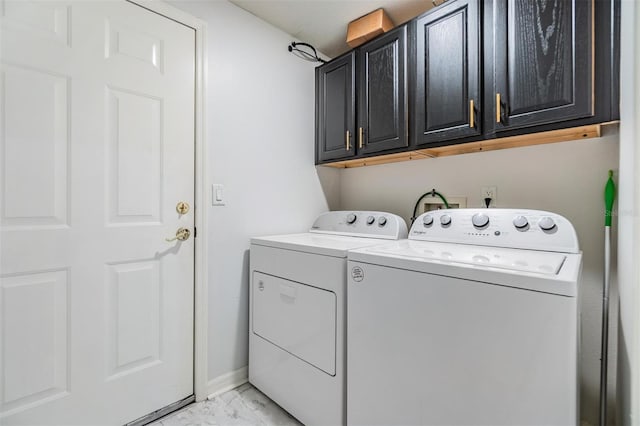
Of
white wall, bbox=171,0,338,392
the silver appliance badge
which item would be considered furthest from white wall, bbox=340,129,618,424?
white wall, bbox=171,0,338,392

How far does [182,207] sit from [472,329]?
1.41 metres

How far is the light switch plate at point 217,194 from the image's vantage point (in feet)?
5.40

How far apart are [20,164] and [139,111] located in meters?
0.50

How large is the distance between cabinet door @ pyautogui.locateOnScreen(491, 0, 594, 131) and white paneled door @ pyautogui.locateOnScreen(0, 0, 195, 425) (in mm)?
1514

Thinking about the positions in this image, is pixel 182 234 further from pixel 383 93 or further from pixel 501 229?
pixel 501 229

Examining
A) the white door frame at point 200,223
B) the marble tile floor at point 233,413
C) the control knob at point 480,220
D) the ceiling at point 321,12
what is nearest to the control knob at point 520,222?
the control knob at point 480,220

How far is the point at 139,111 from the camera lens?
1403 mm

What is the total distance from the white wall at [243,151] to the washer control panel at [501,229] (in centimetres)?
94

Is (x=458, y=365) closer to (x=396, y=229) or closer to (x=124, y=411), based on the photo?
(x=396, y=229)

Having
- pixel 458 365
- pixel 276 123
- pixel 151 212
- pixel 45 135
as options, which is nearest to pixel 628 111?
pixel 458 365

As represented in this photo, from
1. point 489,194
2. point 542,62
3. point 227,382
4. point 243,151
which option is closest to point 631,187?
point 542,62

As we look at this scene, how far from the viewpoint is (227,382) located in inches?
66.8

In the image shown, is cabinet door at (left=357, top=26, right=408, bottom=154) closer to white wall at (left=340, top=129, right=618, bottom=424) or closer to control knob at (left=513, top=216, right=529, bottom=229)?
white wall at (left=340, top=129, right=618, bottom=424)

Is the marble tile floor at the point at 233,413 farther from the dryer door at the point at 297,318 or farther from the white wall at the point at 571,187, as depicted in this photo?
the white wall at the point at 571,187
